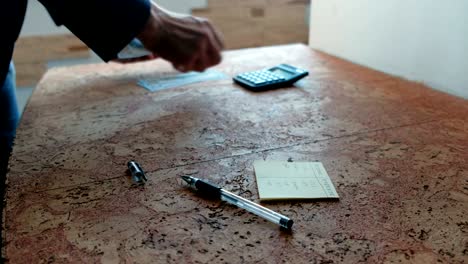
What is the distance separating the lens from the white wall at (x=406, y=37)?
818 mm

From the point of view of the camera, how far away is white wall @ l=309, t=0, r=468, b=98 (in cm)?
82

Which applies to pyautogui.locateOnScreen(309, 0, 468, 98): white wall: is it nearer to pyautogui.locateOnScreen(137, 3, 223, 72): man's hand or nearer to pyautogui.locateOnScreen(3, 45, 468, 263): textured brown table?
pyautogui.locateOnScreen(3, 45, 468, 263): textured brown table

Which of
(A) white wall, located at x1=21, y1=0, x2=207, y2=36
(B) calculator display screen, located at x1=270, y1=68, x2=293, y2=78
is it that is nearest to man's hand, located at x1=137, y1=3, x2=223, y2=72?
(B) calculator display screen, located at x1=270, y1=68, x2=293, y2=78

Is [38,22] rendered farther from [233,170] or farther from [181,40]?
[233,170]

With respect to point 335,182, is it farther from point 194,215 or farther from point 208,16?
point 208,16

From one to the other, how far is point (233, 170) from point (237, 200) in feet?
0.29

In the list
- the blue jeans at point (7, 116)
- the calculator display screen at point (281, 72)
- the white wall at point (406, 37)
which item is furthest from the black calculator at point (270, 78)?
the blue jeans at point (7, 116)

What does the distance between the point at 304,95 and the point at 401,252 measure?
51 centimetres

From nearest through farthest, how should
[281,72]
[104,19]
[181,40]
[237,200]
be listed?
1. [237,200]
2. [104,19]
3. [181,40]
4. [281,72]

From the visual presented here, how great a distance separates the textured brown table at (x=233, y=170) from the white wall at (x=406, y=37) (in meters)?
0.04

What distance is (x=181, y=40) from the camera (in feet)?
2.83

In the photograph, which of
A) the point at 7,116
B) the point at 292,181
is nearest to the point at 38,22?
the point at 7,116

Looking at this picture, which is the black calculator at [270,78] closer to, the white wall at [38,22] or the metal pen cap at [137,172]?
the metal pen cap at [137,172]

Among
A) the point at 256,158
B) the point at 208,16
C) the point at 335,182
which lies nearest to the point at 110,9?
the point at 256,158
